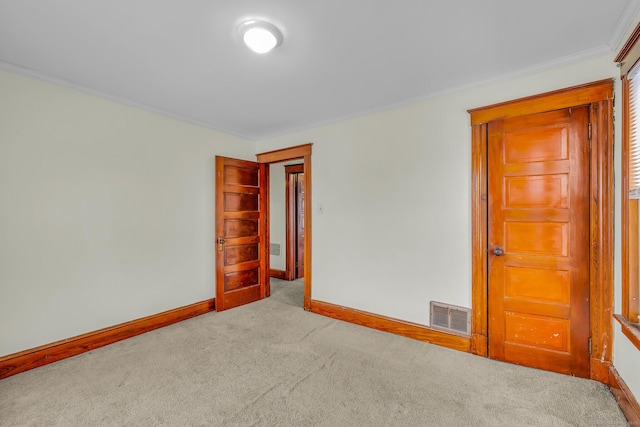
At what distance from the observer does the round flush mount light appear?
175cm

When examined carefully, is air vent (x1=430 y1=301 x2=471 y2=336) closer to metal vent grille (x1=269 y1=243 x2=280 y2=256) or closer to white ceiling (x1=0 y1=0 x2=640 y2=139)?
white ceiling (x1=0 y1=0 x2=640 y2=139)

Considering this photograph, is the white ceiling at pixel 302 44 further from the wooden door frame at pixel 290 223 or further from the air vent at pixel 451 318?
the wooden door frame at pixel 290 223

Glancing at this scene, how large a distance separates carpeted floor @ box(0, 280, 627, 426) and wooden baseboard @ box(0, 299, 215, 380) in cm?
8

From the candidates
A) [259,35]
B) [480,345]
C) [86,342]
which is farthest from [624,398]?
[86,342]

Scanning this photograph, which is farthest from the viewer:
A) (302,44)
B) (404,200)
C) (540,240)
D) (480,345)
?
(404,200)

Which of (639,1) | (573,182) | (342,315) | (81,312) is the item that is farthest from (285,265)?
(639,1)

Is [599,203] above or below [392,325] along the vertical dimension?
Answer: above

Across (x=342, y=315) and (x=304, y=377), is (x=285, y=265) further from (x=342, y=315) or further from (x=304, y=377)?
(x=304, y=377)

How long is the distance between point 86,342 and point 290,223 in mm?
3429

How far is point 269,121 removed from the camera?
3629 millimetres

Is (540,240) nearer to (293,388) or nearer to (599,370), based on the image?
(599,370)

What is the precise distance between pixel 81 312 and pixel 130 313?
43cm

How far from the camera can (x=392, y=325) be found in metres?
2.98

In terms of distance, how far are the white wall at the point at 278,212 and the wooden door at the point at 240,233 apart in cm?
136
